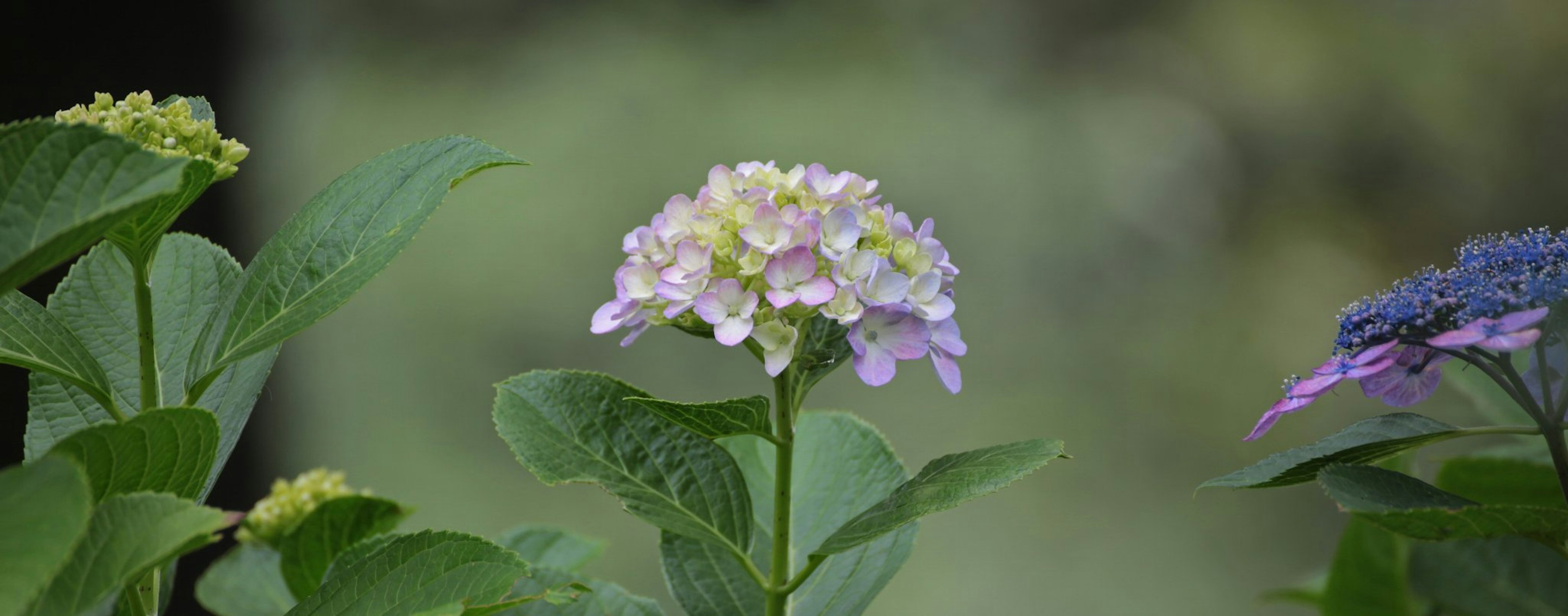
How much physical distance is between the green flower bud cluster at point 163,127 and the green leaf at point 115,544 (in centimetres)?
15

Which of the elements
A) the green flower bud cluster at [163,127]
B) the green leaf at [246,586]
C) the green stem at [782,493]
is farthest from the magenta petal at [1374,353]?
the green leaf at [246,586]

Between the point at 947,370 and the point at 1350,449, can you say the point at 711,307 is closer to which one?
the point at 947,370

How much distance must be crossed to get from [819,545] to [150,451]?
11.3 inches

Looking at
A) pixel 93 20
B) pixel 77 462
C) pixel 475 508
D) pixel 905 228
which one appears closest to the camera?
pixel 77 462

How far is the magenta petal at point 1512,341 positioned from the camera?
1.18 feet

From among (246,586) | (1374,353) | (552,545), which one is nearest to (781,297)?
(1374,353)

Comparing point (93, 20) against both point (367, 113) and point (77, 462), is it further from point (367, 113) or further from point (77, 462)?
point (77, 462)

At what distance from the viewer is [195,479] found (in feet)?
1.29

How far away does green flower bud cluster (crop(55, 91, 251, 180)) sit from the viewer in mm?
436

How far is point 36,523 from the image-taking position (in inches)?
11.2

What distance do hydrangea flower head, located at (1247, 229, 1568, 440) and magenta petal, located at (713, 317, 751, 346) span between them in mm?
205

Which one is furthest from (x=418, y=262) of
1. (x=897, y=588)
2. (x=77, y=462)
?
(x=77, y=462)

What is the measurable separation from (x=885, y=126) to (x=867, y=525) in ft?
4.19

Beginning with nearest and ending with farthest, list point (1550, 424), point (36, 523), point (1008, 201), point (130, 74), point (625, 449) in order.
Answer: point (36, 523) → point (1550, 424) → point (625, 449) → point (130, 74) → point (1008, 201)
